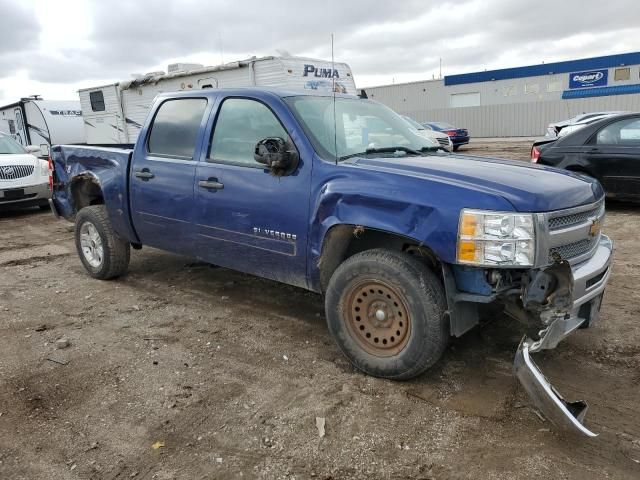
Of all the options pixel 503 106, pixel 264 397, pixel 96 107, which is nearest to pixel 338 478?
pixel 264 397

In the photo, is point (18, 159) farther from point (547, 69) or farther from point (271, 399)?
point (547, 69)

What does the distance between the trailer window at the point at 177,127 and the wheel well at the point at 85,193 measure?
1.25 metres

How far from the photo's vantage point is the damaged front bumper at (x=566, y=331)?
2.70 metres

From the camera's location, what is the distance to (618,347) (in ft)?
12.7

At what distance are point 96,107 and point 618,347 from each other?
15.3 metres

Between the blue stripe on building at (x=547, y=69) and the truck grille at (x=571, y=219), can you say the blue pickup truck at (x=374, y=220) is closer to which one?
the truck grille at (x=571, y=219)

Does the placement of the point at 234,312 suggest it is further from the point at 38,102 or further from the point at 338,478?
the point at 38,102

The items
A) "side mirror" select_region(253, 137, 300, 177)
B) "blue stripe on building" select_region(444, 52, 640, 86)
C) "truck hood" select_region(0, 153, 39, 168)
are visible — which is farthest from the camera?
"blue stripe on building" select_region(444, 52, 640, 86)

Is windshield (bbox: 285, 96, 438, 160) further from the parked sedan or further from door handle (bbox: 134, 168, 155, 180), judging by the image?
the parked sedan

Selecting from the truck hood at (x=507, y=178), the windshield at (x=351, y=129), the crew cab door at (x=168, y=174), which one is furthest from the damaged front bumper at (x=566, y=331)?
the crew cab door at (x=168, y=174)

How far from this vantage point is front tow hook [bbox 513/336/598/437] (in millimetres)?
2639

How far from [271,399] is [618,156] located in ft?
23.0

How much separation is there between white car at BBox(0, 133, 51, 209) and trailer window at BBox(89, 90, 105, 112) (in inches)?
179

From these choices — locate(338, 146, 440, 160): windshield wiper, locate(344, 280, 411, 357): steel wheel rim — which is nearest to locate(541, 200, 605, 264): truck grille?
locate(344, 280, 411, 357): steel wheel rim
